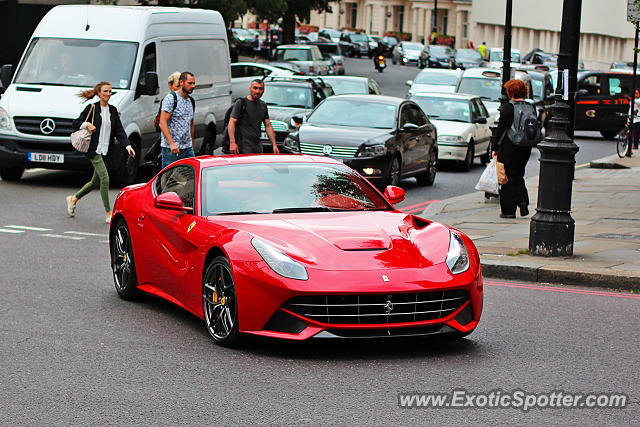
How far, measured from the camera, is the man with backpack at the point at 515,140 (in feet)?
47.4

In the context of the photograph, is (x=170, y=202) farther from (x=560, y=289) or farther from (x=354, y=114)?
(x=354, y=114)

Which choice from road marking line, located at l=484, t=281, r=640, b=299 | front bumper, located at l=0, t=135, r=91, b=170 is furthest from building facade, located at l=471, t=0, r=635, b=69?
road marking line, located at l=484, t=281, r=640, b=299

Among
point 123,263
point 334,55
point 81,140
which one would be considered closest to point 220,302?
point 123,263

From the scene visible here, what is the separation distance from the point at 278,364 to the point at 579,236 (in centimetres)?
686

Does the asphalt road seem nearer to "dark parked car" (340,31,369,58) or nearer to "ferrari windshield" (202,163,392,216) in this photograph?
"ferrari windshield" (202,163,392,216)

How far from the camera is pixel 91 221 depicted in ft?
48.3

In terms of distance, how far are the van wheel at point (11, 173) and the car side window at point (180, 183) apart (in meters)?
9.73

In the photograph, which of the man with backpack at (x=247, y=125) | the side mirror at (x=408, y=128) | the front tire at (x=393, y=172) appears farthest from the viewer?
the side mirror at (x=408, y=128)

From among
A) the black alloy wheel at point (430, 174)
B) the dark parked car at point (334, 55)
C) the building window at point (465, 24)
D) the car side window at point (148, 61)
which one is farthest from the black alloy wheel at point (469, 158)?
the building window at point (465, 24)

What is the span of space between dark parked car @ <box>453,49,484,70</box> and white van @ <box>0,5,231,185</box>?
47239 millimetres

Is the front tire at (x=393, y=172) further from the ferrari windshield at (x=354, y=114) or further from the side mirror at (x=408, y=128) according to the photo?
the ferrari windshield at (x=354, y=114)

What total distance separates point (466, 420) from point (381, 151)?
12849mm

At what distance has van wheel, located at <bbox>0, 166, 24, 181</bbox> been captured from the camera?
1859 centimetres

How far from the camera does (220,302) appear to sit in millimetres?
7633
